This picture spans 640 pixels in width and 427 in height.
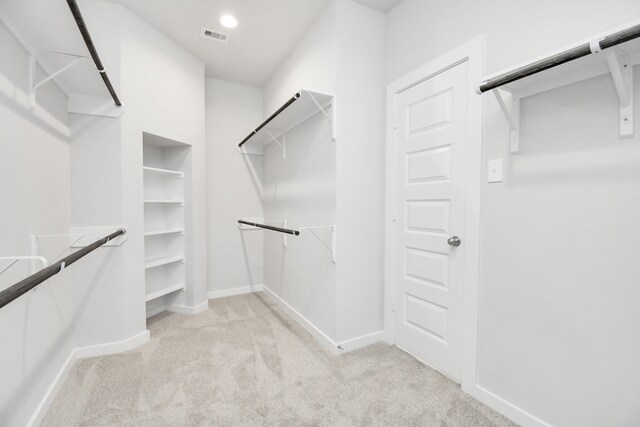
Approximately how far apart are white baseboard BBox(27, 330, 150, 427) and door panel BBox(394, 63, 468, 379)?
81.9 inches

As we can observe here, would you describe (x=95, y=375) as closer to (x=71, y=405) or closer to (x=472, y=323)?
(x=71, y=405)

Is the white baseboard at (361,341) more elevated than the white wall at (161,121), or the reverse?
the white wall at (161,121)

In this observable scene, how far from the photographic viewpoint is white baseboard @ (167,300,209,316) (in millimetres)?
3006

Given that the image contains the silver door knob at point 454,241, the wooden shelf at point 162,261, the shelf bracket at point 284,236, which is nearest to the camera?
the silver door knob at point 454,241

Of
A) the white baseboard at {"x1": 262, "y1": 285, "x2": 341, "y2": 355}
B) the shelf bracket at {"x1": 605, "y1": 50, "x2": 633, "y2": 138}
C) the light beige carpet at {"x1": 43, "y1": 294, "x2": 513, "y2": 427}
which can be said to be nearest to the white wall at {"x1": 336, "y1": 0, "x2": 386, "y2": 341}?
the white baseboard at {"x1": 262, "y1": 285, "x2": 341, "y2": 355}

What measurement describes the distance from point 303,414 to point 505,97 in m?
1.97

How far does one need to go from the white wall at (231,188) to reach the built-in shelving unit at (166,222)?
49 centimetres

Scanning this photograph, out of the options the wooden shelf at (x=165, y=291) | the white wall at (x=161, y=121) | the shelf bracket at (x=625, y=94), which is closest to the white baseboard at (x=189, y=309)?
the white wall at (x=161, y=121)

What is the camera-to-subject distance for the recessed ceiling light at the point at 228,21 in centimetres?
241

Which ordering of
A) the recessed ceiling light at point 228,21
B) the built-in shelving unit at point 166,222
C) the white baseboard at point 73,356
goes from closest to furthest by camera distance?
the white baseboard at point 73,356 → the recessed ceiling light at point 228,21 → the built-in shelving unit at point 166,222

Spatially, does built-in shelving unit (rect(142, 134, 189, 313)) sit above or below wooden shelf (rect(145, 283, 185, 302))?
above

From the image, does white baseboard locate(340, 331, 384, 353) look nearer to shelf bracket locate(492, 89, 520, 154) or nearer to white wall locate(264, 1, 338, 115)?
shelf bracket locate(492, 89, 520, 154)

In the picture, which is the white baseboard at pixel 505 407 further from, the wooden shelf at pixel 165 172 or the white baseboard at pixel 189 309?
the wooden shelf at pixel 165 172

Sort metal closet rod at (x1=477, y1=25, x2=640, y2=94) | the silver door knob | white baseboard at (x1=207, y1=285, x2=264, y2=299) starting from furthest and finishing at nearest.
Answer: white baseboard at (x1=207, y1=285, x2=264, y2=299) → the silver door knob → metal closet rod at (x1=477, y1=25, x2=640, y2=94)
